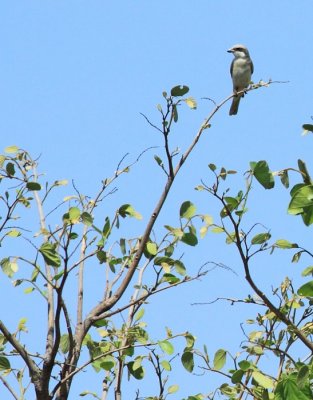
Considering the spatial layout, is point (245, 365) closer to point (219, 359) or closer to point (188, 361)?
point (219, 359)

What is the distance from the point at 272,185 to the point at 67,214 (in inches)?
33.9

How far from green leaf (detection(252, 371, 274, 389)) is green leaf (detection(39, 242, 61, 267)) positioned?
3.58 feet

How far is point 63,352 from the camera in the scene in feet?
12.0

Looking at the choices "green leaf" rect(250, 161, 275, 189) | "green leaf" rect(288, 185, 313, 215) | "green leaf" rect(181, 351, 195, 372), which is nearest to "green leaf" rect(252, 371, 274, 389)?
"green leaf" rect(181, 351, 195, 372)

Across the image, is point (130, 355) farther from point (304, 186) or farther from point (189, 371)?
point (304, 186)

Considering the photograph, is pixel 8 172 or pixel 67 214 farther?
pixel 8 172

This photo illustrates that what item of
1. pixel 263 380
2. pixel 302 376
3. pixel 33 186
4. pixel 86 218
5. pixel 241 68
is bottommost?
pixel 302 376

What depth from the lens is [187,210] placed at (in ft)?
12.7

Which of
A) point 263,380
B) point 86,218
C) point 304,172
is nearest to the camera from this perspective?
point 304,172

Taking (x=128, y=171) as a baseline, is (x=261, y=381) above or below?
below

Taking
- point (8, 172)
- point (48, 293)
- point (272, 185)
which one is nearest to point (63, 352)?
point (48, 293)

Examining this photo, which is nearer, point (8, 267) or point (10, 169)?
point (8, 267)

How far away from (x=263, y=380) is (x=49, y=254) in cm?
115

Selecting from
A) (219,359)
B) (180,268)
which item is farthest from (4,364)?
(219,359)
